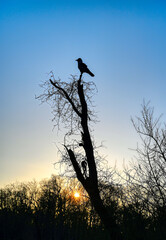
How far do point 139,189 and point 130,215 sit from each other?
550 mm

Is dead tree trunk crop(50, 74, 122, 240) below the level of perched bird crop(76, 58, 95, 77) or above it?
below

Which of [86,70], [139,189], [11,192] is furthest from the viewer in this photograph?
[11,192]

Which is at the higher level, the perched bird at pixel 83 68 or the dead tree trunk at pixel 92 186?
the perched bird at pixel 83 68

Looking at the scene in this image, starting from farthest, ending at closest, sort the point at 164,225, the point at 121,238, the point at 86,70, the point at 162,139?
the point at 86,70 < the point at 162,139 < the point at 121,238 < the point at 164,225

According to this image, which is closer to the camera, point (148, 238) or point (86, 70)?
point (148, 238)

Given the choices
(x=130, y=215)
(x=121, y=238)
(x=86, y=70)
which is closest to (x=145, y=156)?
(x=130, y=215)

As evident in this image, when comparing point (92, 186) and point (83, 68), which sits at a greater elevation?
point (83, 68)

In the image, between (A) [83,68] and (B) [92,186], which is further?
(A) [83,68]

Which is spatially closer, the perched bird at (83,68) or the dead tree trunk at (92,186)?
the dead tree trunk at (92,186)

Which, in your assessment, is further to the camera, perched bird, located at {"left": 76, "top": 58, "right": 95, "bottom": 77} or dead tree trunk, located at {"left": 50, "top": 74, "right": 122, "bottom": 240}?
perched bird, located at {"left": 76, "top": 58, "right": 95, "bottom": 77}

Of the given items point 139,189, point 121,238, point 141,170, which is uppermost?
point 141,170

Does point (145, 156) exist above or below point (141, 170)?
above

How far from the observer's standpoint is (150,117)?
215 inches

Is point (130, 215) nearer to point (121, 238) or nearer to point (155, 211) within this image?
point (155, 211)
